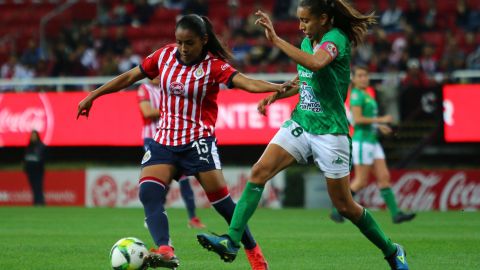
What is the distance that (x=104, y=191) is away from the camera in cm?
2514

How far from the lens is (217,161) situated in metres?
8.84

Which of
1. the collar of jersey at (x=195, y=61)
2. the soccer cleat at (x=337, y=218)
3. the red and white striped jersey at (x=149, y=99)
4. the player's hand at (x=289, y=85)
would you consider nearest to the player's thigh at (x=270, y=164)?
the player's hand at (x=289, y=85)

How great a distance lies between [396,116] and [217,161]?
49.4ft

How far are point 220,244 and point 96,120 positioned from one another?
17.0 m

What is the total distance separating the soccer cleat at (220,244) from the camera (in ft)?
26.1

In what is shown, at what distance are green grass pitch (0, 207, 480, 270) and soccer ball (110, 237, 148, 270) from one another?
3.92ft

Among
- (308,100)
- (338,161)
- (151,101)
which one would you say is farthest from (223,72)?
(151,101)

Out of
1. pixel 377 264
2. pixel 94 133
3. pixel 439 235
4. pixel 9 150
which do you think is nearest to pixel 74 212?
pixel 94 133

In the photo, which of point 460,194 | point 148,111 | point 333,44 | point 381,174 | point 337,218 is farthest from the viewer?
point 460,194

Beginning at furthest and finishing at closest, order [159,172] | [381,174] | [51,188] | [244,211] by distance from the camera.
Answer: [51,188], [381,174], [159,172], [244,211]

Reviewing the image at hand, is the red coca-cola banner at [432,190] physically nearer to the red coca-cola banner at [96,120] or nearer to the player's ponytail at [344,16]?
the red coca-cola banner at [96,120]

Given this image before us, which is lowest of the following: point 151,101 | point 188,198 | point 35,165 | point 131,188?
point 131,188

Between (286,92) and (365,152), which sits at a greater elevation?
(286,92)

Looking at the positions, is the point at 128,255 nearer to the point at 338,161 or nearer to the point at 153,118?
the point at 338,161
